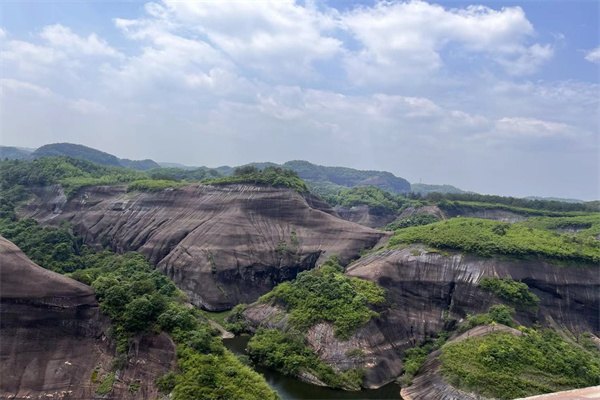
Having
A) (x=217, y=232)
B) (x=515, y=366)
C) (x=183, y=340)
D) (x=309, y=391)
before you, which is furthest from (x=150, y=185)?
(x=515, y=366)

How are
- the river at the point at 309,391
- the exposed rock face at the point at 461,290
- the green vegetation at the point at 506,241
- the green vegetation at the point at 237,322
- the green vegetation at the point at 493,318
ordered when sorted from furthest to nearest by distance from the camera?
the green vegetation at the point at 506,241 < the green vegetation at the point at 237,322 < the exposed rock face at the point at 461,290 < the green vegetation at the point at 493,318 < the river at the point at 309,391

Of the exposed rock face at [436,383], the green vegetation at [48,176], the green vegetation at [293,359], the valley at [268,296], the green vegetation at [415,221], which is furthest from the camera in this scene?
the green vegetation at [415,221]

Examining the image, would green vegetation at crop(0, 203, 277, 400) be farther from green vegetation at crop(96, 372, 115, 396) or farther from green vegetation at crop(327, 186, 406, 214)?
green vegetation at crop(327, 186, 406, 214)

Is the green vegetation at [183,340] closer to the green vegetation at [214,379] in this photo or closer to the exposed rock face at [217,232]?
the green vegetation at [214,379]

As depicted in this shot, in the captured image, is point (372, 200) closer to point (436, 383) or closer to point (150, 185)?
point (150, 185)

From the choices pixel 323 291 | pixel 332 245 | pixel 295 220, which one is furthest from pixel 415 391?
pixel 295 220

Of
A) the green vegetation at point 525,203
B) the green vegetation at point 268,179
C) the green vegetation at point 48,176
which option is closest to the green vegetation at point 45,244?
the green vegetation at point 48,176
